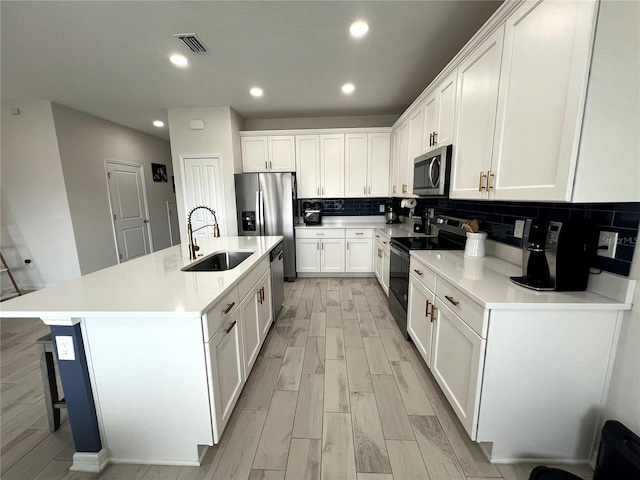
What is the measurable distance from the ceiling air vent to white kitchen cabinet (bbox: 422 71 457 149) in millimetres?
2144

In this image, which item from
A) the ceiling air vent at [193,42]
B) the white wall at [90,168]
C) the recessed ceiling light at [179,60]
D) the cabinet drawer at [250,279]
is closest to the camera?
the cabinet drawer at [250,279]

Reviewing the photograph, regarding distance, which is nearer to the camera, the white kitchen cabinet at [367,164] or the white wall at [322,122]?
the white kitchen cabinet at [367,164]

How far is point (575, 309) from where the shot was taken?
1.16m

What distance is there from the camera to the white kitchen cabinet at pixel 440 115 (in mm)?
2064

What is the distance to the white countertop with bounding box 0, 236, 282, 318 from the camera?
3.66 ft

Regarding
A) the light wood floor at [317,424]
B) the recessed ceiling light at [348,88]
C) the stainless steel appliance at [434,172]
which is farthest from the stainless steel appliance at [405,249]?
the recessed ceiling light at [348,88]

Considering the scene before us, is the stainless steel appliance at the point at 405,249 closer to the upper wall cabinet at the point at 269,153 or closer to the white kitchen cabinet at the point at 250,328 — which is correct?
the white kitchen cabinet at the point at 250,328

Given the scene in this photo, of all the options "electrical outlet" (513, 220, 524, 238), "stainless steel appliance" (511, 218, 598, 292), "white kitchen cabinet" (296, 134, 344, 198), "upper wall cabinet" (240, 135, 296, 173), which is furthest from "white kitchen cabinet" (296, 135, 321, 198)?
"stainless steel appliance" (511, 218, 598, 292)

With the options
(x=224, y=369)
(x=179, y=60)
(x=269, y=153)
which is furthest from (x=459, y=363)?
(x=269, y=153)

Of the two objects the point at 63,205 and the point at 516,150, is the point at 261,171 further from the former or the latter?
the point at 516,150

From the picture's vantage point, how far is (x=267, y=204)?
155 inches

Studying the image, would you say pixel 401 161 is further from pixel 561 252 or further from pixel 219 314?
pixel 219 314

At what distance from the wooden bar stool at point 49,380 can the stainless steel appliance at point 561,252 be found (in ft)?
8.72

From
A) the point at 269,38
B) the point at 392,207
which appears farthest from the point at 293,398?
the point at 392,207
